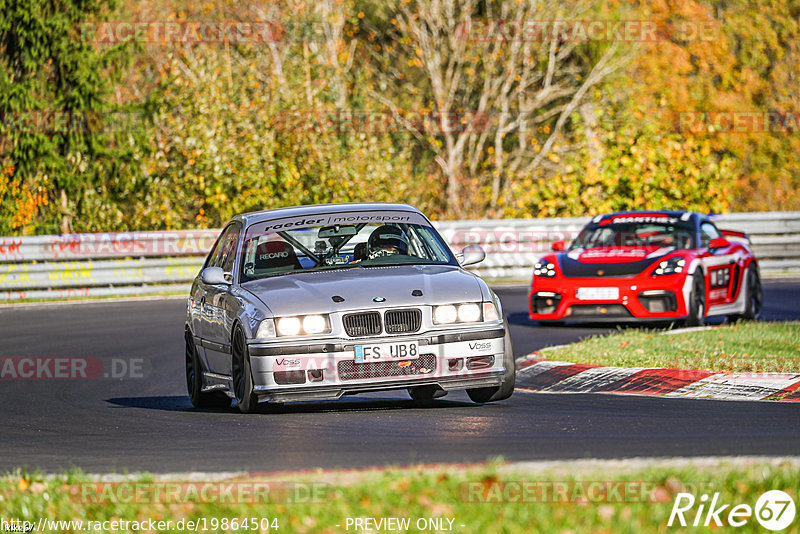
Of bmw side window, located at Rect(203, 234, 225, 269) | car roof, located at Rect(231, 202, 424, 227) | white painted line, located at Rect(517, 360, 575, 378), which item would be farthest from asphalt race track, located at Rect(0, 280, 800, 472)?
car roof, located at Rect(231, 202, 424, 227)

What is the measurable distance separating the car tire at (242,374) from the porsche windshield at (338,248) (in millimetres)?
701

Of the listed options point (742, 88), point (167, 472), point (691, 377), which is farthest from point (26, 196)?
point (742, 88)

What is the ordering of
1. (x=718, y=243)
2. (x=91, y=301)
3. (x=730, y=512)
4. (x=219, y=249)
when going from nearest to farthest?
(x=730, y=512)
(x=219, y=249)
(x=718, y=243)
(x=91, y=301)

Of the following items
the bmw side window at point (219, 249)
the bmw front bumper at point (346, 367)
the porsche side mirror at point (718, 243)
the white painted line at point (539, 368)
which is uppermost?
the bmw side window at point (219, 249)

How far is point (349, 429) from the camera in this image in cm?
883

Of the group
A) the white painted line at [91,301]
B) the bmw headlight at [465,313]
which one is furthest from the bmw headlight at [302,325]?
the white painted line at [91,301]

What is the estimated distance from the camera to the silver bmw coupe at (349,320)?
30.7ft

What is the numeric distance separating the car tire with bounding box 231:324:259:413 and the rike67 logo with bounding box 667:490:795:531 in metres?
4.43

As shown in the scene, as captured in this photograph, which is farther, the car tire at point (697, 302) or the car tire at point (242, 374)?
the car tire at point (697, 302)

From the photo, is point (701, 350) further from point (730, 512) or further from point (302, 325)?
point (730, 512)

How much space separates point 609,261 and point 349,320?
27.0 ft

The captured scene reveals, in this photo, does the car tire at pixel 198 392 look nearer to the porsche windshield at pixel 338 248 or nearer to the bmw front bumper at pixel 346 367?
the porsche windshield at pixel 338 248

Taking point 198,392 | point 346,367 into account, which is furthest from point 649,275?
point 346,367

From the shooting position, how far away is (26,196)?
28.4 meters
